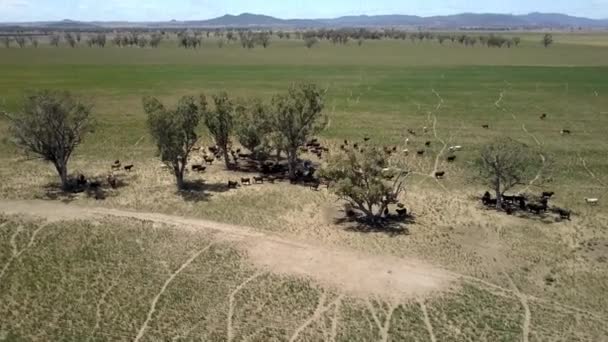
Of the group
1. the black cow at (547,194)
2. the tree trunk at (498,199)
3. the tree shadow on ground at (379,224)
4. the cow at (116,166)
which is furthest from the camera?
the cow at (116,166)

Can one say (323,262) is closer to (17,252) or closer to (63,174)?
(17,252)

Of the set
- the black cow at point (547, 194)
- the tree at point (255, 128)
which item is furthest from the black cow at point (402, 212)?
the tree at point (255, 128)

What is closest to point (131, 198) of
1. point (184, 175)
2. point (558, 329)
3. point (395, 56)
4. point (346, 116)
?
point (184, 175)

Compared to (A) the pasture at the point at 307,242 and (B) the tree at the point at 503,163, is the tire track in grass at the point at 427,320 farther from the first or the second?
(B) the tree at the point at 503,163

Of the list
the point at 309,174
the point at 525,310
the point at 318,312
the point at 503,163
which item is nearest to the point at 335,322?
the point at 318,312

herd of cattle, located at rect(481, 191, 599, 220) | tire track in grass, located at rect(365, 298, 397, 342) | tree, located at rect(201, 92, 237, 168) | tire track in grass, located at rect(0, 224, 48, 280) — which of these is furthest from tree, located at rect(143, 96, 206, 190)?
herd of cattle, located at rect(481, 191, 599, 220)
